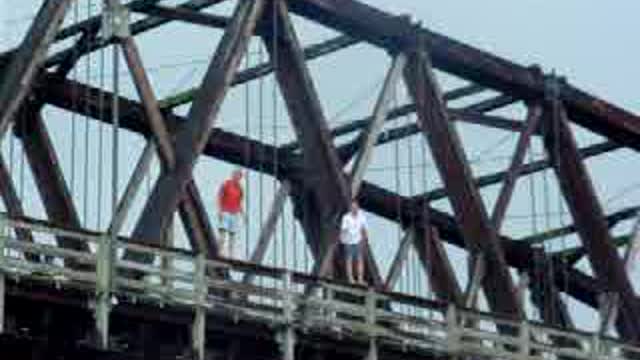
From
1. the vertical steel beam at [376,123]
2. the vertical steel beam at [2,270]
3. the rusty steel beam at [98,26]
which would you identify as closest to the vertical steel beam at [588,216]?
the vertical steel beam at [376,123]

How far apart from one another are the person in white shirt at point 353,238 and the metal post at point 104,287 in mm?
7110

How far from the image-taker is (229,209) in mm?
46562

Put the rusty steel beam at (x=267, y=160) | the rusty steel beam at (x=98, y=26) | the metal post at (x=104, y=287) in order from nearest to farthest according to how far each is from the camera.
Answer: the metal post at (x=104, y=287) → the rusty steel beam at (x=98, y=26) → the rusty steel beam at (x=267, y=160)

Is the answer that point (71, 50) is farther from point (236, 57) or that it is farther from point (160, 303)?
point (160, 303)

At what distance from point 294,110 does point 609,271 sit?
11215 mm

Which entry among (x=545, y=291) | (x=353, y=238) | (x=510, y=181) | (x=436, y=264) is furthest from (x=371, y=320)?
(x=545, y=291)

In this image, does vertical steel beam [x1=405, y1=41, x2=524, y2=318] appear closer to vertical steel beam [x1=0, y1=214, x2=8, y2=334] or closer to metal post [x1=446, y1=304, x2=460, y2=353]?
metal post [x1=446, y1=304, x2=460, y2=353]

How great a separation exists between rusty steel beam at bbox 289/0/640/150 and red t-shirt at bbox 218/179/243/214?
4405mm

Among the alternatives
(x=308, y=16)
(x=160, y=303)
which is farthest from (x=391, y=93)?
(x=160, y=303)

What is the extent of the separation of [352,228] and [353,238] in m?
0.23

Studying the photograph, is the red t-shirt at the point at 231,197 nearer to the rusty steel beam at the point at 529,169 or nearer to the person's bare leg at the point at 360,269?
the person's bare leg at the point at 360,269

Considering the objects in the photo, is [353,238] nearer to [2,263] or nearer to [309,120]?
[309,120]

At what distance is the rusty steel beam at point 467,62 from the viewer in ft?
164

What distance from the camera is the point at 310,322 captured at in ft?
141
